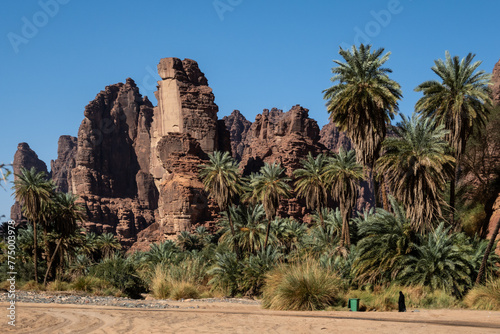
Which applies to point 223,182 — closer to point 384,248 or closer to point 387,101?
point 387,101

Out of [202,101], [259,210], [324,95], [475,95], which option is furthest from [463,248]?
[202,101]

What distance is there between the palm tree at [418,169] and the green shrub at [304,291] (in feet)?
25.1

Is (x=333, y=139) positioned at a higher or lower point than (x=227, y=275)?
higher

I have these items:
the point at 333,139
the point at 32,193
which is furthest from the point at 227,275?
the point at 333,139

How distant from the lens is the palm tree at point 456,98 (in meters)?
29.4

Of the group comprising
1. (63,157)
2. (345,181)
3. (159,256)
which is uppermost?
(63,157)

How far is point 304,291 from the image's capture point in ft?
60.5

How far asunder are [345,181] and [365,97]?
6659mm

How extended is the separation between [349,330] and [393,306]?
8456 millimetres

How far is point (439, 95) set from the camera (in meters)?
30.1

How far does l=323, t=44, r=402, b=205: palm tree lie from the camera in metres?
29.6

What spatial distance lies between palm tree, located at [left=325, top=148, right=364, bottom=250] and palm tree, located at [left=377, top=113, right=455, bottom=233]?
6424 millimetres

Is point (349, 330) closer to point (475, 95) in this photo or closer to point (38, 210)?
point (475, 95)

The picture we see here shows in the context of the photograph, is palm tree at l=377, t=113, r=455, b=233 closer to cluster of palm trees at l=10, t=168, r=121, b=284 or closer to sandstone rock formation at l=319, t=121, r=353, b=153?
cluster of palm trees at l=10, t=168, r=121, b=284
